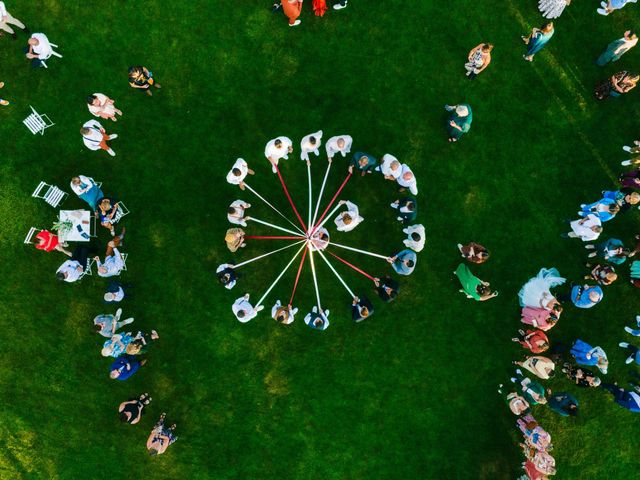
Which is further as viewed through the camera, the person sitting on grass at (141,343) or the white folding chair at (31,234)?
the white folding chair at (31,234)

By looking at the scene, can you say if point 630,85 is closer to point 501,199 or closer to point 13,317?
point 501,199

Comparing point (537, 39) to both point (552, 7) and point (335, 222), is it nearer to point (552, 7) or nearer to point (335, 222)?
point (552, 7)

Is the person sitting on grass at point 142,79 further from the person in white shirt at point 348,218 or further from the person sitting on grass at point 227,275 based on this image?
the person in white shirt at point 348,218

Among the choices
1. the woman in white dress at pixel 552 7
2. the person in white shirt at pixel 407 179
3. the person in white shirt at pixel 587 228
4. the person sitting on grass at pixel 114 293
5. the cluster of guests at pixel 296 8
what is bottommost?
the person sitting on grass at pixel 114 293

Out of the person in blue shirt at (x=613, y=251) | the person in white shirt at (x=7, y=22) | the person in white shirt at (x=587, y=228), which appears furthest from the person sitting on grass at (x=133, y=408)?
the person in blue shirt at (x=613, y=251)

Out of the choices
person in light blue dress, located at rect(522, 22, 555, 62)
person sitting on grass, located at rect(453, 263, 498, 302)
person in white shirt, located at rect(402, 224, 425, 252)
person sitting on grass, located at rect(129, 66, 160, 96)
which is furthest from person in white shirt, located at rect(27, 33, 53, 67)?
person in light blue dress, located at rect(522, 22, 555, 62)

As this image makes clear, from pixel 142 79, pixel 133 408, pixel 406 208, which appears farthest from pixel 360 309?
pixel 142 79

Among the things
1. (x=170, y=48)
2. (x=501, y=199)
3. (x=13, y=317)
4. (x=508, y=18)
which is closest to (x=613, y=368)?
(x=501, y=199)
